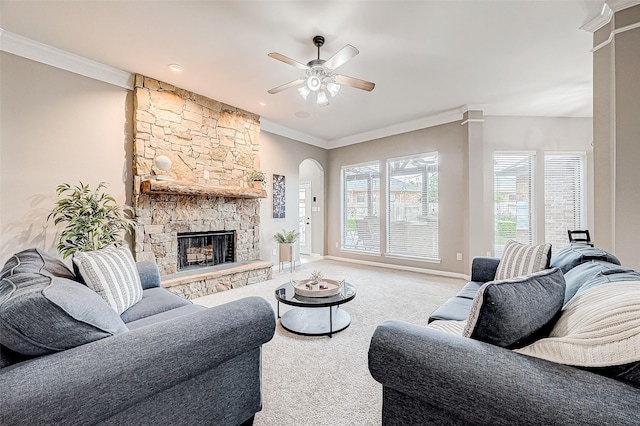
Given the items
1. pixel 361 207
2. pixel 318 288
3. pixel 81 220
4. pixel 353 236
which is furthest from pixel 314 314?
pixel 361 207

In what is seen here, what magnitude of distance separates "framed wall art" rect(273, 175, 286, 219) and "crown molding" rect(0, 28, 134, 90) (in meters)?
2.62

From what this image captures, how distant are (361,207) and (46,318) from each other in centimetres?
552

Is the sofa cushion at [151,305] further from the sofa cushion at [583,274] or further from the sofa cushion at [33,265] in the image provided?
the sofa cushion at [583,274]

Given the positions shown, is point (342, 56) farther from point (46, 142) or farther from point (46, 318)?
point (46, 142)

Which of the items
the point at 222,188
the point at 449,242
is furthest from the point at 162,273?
the point at 449,242

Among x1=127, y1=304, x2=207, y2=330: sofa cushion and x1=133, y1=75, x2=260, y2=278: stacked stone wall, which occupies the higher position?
x1=133, y1=75, x2=260, y2=278: stacked stone wall

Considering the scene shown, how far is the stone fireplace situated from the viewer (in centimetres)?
346

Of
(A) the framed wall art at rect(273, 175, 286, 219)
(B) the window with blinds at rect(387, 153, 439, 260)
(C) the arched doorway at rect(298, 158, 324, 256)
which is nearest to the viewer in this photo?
(B) the window with blinds at rect(387, 153, 439, 260)

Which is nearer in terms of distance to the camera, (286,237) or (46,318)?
(46,318)

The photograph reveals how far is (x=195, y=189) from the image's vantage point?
363 centimetres

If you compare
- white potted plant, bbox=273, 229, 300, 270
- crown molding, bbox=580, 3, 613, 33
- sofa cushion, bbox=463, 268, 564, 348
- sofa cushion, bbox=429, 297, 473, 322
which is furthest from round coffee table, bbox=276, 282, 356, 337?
crown molding, bbox=580, 3, 613, 33

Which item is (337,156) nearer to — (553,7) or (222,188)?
(222,188)

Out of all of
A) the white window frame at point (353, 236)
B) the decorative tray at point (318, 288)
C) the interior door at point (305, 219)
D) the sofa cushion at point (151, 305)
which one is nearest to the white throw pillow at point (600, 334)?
the decorative tray at point (318, 288)

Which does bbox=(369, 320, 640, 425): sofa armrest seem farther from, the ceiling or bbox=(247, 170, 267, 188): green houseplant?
bbox=(247, 170, 267, 188): green houseplant
